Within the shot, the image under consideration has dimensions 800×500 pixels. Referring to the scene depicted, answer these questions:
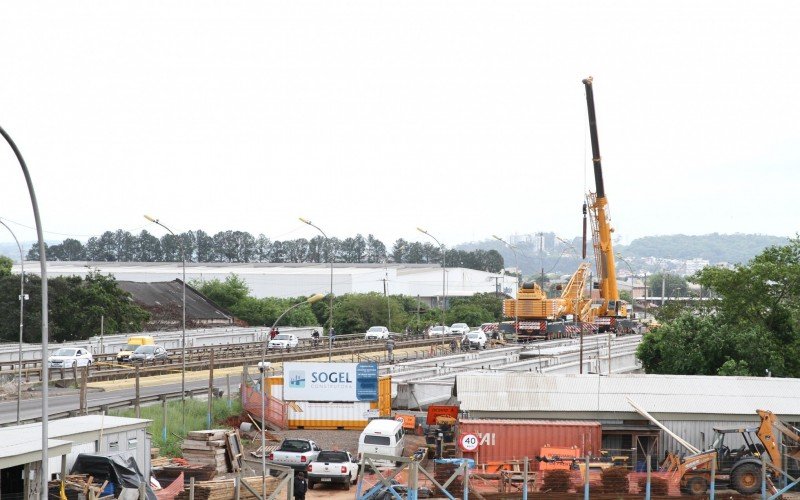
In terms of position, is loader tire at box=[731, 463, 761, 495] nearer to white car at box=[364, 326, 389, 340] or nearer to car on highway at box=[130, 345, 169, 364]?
car on highway at box=[130, 345, 169, 364]

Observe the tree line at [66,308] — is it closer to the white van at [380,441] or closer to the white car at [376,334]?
the white car at [376,334]

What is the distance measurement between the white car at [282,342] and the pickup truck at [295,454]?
123 ft

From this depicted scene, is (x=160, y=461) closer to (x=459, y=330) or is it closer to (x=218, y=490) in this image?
(x=218, y=490)

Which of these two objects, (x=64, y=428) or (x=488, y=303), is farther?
(x=488, y=303)

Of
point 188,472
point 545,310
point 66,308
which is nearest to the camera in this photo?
point 188,472

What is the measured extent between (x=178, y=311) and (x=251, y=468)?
69.4 m

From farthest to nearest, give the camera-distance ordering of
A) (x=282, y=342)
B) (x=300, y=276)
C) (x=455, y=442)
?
(x=300, y=276) → (x=282, y=342) → (x=455, y=442)

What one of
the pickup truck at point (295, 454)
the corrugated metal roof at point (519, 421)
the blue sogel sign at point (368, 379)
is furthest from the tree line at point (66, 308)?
the corrugated metal roof at point (519, 421)

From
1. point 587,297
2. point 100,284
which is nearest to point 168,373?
point 100,284

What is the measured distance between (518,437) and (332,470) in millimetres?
5669

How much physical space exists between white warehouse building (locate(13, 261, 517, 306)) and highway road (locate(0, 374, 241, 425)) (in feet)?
243

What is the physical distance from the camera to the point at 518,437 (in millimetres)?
27922

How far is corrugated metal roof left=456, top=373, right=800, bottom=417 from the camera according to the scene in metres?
29.7

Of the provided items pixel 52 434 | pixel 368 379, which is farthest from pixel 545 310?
pixel 52 434
